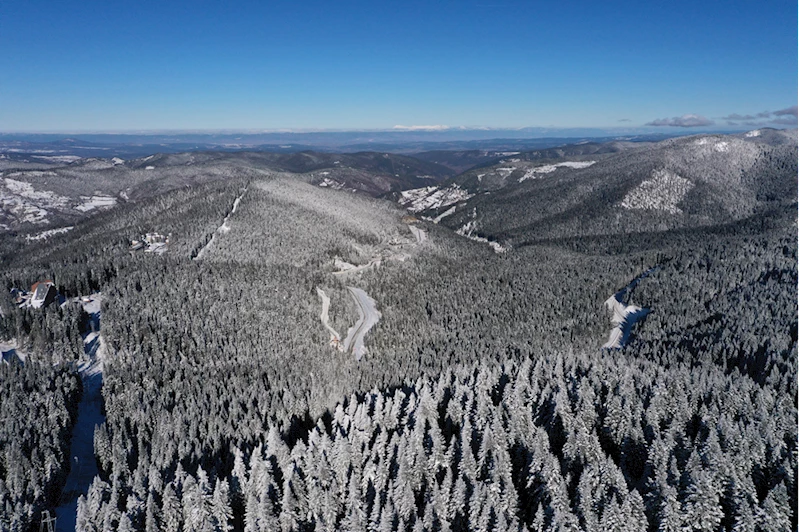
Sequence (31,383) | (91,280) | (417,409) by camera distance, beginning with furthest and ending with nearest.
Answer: (91,280) < (31,383) < (417,409)

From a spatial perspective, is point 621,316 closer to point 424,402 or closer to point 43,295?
point 424,402

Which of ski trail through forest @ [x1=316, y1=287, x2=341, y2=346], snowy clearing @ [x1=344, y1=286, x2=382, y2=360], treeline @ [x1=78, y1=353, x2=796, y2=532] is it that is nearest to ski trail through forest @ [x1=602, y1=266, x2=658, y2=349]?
treeline @ [x1=78, y1=353, x2=796, y2=532]

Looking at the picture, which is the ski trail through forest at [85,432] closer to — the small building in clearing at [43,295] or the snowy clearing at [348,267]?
the small building in clearing at [43,295]

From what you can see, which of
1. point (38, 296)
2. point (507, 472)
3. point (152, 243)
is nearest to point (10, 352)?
point (38, 296)

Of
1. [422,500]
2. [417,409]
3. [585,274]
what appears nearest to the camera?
[422,500]

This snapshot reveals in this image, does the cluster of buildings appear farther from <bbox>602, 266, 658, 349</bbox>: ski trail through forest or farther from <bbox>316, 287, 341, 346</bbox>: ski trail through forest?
<bbox>602, 266, 658, 349</bbox>: ski trail through forest

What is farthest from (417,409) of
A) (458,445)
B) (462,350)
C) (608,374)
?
(462,350)

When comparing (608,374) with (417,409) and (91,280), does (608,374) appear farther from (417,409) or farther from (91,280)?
(91,280)
